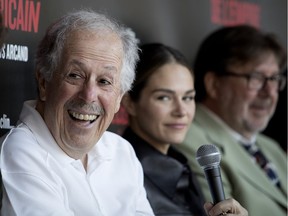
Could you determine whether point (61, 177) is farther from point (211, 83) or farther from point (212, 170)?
point (211, 83)

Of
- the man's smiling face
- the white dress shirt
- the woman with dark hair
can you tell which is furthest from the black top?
the man's smiling face

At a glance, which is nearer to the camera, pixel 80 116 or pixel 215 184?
pixel 215 184

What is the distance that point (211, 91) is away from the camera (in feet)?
12.9

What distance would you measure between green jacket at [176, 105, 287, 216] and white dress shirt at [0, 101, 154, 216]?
82 cm

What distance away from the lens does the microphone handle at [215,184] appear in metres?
2.28

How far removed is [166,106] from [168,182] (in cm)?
33

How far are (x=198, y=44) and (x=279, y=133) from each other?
0.87 m

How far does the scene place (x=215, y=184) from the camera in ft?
7.54

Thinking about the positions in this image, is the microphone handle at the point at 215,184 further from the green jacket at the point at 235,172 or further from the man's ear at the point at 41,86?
the green jacket at the point at 235,172

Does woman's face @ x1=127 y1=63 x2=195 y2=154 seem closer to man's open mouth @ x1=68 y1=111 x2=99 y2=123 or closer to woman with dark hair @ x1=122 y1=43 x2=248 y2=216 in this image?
woman with dark hair @ x1=122 y1=43 x2=248 y2=216

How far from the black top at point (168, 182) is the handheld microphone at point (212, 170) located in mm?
716

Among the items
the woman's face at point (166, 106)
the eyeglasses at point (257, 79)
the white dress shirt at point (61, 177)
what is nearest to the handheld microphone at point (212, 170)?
→ the white dress shirt at point (61, 177)

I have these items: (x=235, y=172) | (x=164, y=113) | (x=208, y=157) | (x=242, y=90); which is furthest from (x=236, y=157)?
(x=208, y=157)

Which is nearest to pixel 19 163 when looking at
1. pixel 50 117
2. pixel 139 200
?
pixel 50 117
